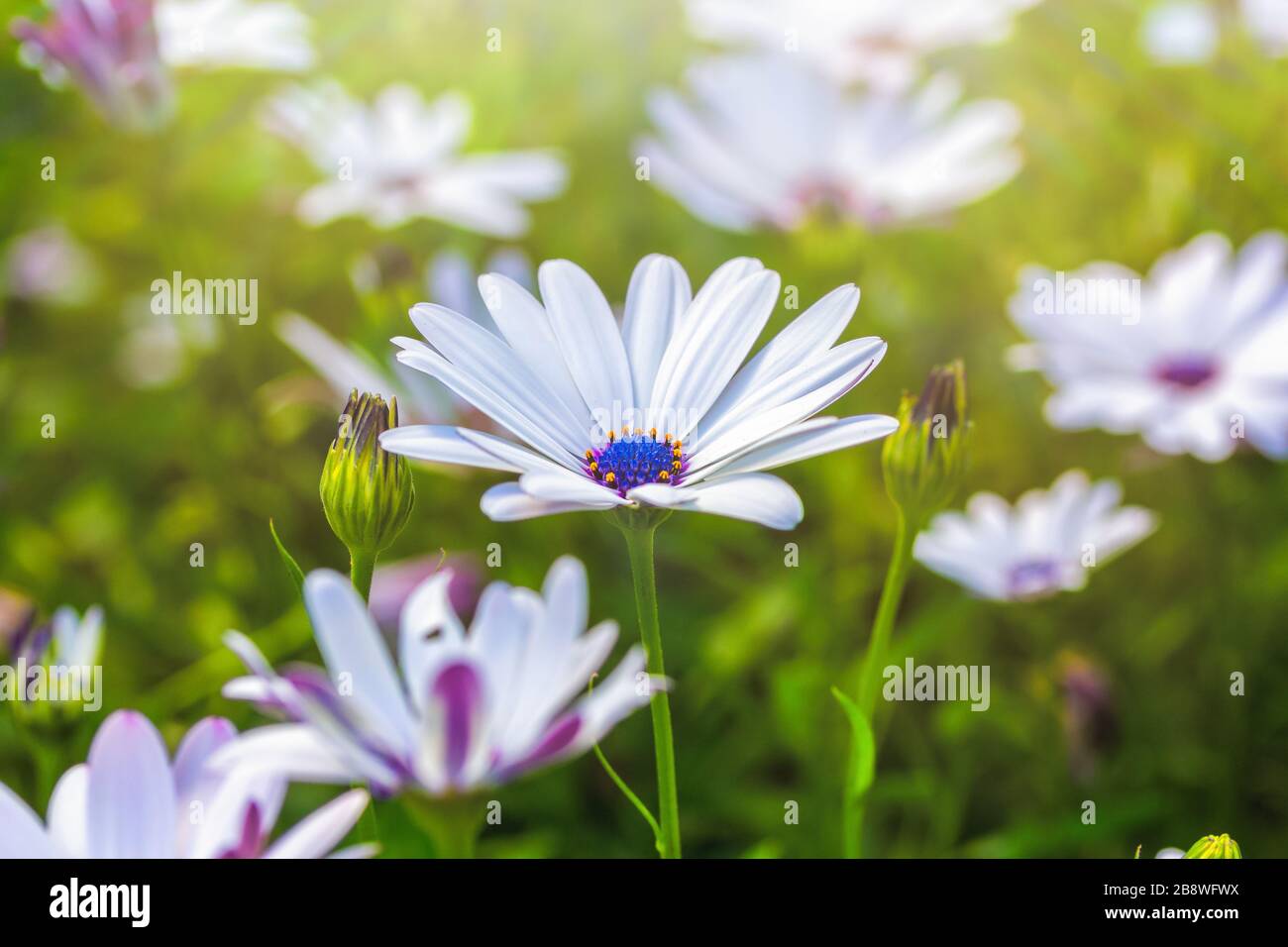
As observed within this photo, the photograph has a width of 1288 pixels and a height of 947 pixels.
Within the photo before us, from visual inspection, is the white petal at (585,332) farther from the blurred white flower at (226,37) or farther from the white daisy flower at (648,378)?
the blurred white flower at (226,37)

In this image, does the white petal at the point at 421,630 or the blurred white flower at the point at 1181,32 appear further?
the blurred white flower at the point at 1181,32

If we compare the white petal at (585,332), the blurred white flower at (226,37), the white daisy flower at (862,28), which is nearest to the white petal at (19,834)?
the white petal at (585,332)

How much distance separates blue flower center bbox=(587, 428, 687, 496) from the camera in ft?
1.40

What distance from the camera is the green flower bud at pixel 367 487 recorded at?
41cm

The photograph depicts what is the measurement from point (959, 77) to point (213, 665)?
0.85 meters

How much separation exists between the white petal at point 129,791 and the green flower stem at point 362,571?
8cm

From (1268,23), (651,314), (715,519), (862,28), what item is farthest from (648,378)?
(1268,23)

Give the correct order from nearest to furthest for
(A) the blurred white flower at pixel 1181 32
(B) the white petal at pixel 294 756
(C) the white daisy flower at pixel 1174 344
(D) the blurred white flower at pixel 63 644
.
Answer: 1. (B) the white petal at pixel 294 756
2. (D) the blurred white flower at pixel 63 644
3. (C) the white daisy flower at pixel 1174 344
4. (A) the blurred white flower at pixel 1181 32

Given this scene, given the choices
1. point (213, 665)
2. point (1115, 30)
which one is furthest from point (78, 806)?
point (1115, 30)

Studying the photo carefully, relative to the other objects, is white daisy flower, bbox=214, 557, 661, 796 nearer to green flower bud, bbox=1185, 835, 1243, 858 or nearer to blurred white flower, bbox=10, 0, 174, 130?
green flower bud, bbox=1185, 835, 1243, 858

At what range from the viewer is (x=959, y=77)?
1151 millimetres

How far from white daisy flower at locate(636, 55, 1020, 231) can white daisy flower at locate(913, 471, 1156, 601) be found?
23 cm

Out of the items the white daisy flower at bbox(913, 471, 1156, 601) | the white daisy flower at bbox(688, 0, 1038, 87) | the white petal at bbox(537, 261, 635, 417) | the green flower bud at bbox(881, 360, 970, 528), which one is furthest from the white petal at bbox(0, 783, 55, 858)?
the white daisy flower at bbox(688, 0, 1038, 87)
